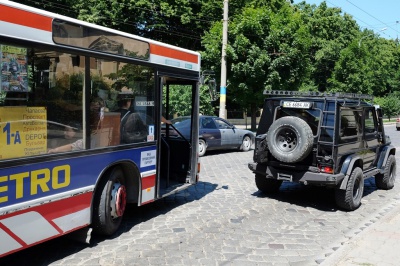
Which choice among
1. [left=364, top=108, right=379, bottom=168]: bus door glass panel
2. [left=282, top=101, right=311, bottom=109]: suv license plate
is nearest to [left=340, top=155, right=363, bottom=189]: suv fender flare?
[left=364, top=108, right=379, bottom=168]: bus door glass panel

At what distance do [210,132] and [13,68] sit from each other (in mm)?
10673

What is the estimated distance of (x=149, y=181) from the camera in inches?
246

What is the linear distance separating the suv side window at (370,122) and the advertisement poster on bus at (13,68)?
6.76m

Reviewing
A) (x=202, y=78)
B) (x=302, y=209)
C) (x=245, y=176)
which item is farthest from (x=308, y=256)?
(x=245, y=176)

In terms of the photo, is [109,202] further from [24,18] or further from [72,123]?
[24,18]

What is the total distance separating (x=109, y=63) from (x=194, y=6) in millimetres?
28503

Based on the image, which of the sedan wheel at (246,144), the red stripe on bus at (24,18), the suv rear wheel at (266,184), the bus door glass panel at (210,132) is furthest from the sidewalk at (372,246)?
the sedan wheel at (246,144)

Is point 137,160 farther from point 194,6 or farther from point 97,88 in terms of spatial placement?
point 194,6

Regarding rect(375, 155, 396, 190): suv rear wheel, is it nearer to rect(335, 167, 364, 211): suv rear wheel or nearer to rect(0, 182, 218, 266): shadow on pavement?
rect(335, 167, 364, 211): suv rear wheel

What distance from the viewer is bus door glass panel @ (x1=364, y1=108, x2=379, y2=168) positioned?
8.34 meters

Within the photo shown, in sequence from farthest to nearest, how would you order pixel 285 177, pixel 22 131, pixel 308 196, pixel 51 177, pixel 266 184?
1. pixel 308 196
2. pixel 266 184
3. pixel 285 177
4. pixel 51 177
5. pixel 22 131

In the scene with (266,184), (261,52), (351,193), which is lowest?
(266,184)

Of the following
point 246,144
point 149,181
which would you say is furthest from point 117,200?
point 246,144

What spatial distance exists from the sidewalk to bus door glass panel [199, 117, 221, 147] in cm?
821
